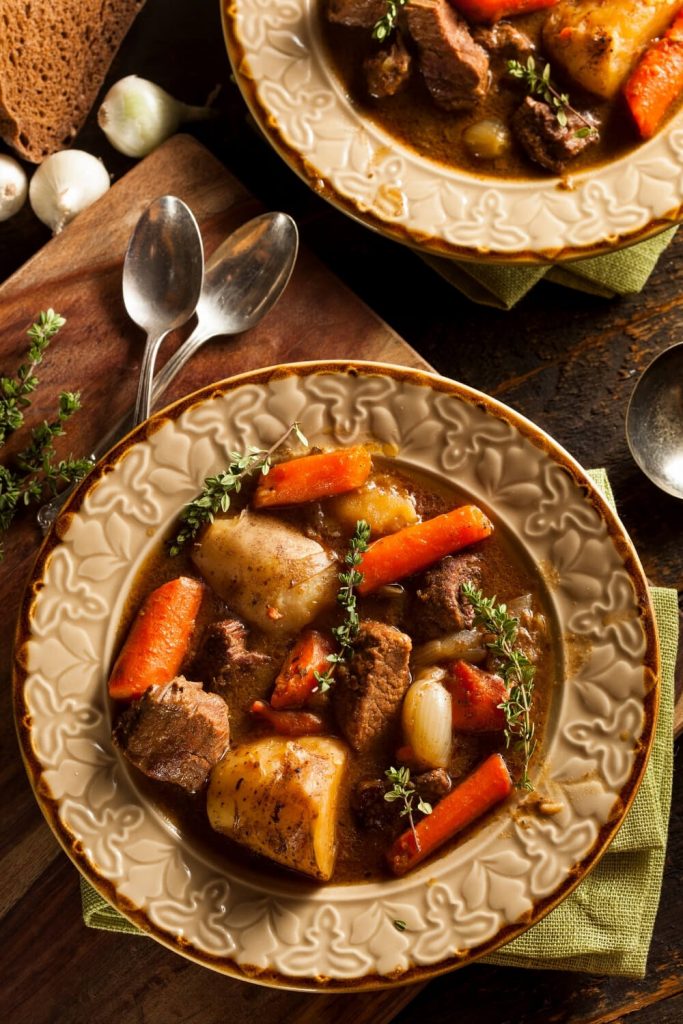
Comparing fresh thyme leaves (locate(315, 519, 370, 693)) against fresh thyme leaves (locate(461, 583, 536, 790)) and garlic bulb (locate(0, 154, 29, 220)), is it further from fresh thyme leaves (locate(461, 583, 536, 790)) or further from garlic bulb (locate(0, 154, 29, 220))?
garlic bulb (locate(0, 154, 29, 220))

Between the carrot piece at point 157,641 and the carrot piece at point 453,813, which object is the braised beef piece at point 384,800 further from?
the carrot piece at point 157,641

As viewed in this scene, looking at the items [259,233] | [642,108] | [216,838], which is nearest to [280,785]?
[216,838]

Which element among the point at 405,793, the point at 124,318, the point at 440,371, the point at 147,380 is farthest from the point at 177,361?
the point at 405,793

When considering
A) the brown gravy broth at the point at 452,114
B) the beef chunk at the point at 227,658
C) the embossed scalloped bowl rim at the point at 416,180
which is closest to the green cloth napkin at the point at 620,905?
the beef chunk at the point at 227,658

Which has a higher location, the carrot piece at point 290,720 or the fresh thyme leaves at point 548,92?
the fresh thyme leaves at point 548,92

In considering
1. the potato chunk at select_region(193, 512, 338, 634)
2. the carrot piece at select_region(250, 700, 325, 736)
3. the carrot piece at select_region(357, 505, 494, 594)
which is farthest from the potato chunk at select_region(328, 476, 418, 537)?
the carrot piece at select_region(250, 700, 325, 736)

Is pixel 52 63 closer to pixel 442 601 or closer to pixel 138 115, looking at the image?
pixel 138 115

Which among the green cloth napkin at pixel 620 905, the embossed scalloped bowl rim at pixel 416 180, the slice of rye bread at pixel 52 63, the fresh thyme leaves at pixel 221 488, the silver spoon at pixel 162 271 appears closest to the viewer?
the fresh thyme leaves at pixel 221 488
